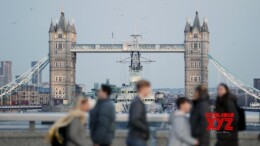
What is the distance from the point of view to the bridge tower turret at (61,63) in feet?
390

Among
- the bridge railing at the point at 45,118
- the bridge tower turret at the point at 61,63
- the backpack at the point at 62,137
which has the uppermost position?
the bridge tower turret at the point at 61,63

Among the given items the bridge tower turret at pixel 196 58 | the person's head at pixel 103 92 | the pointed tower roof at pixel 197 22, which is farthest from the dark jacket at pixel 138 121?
the pointed tower roof at pixel 197 22

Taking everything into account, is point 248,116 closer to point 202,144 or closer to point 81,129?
point 202,144

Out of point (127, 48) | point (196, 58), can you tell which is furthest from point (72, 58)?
point (196, 58)

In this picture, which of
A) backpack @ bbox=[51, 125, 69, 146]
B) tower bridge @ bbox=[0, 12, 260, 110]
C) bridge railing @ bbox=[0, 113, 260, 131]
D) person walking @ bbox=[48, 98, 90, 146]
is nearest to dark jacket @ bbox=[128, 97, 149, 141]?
person walking @ bbox=[48, 98, 90, 146]

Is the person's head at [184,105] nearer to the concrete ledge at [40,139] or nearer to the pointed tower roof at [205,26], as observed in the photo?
the concrete ledge at [40,139]

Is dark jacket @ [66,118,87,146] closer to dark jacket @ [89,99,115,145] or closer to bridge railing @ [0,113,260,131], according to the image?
dark jacket @ [89,99,115,145]

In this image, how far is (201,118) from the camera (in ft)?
28.6

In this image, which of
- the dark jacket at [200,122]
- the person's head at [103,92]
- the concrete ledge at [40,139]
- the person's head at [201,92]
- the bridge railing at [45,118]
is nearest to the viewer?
the person's head at [103,92]

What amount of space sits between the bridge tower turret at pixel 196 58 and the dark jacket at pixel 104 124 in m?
110

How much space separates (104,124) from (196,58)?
11223 cm

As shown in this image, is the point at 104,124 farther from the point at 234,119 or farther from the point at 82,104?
the point at 234,119

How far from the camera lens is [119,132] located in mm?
10938

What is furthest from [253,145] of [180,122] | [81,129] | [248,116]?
[81,129]
